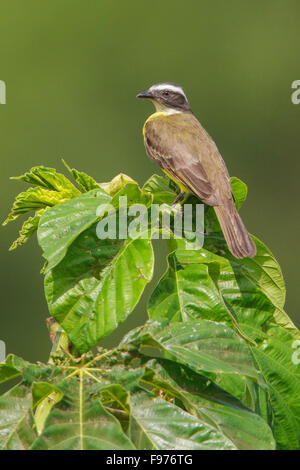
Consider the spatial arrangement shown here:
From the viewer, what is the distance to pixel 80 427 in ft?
Result: 4.83

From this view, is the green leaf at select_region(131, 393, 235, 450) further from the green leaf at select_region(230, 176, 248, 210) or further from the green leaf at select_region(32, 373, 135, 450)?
the green leaf at select_region(230, 176, 248, 210)

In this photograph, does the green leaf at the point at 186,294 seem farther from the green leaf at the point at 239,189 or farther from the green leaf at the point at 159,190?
the green leaf at the point at 239,189

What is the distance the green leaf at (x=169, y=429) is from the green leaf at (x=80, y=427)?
8cm

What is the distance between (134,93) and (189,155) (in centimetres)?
783

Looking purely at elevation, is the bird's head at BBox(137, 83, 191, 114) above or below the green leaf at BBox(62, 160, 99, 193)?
above

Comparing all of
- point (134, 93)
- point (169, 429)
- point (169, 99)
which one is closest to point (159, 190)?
point (169, 429)

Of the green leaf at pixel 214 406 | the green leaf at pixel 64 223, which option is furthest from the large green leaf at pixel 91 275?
the green leaf at pixel 214 406

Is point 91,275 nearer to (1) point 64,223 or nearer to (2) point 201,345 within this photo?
(1) point 64,223

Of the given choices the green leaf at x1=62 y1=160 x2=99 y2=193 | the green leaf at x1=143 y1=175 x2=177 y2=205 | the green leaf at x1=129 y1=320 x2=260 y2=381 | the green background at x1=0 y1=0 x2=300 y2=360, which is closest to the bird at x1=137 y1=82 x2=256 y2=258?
the green leaf at x1=143 y1=175 x2=177 y2=205

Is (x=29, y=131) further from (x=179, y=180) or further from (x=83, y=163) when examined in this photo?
(x=179, y=180)

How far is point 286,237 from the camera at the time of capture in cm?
1013

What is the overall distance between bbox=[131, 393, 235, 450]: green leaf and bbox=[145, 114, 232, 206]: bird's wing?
1589mm

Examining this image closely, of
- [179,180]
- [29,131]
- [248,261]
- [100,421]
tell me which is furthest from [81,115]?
[100,421]

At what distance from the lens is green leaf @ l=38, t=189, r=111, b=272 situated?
1.80m
